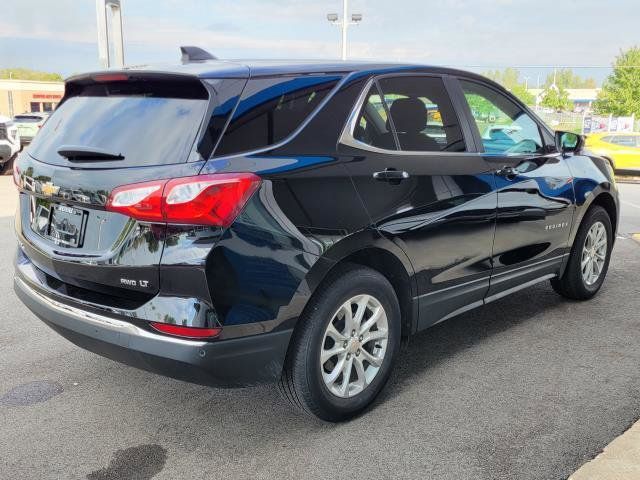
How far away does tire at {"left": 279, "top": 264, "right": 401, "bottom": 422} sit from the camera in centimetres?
283

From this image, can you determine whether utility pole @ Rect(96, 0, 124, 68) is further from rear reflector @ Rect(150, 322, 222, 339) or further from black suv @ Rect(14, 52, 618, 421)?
rear reflector @ Rect(150, 322, 222, 339)

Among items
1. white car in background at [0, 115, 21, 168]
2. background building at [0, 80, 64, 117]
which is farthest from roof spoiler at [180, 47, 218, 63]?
background building at [0, 80, 64, 117]

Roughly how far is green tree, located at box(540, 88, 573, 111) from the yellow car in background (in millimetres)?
51525

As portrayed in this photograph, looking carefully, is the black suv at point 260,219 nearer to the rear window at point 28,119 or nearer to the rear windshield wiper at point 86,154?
the rear windshield wiper at point 86,154

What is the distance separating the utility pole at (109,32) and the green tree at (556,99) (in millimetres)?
64071

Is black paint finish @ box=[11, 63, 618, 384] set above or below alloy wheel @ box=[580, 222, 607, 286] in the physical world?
above

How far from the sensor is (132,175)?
8.43 ft

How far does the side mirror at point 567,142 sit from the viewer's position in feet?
15.1

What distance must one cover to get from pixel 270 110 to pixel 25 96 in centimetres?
9249

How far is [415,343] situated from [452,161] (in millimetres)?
1353

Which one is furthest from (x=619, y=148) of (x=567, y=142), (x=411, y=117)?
(x=411, y=117)

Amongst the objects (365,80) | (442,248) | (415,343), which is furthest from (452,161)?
(415,343)

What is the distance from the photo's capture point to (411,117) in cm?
347

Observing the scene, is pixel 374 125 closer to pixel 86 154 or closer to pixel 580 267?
pixel 86 154
